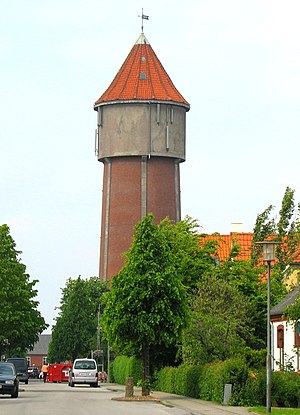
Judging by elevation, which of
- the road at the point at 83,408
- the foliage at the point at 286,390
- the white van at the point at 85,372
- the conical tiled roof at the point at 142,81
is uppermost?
the conical tiled roof at the point at 142,81

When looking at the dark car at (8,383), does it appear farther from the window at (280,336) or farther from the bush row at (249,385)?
the window at (280,336)

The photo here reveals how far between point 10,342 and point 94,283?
31.5 meters

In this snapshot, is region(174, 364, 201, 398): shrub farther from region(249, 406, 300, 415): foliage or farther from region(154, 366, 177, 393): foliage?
region(249, 406, 300, 415): foliage

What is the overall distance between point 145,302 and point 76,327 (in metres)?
66.6

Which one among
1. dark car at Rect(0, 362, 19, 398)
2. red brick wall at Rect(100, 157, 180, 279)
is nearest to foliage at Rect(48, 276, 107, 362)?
red brick wall at Rect(100, 157, 180, 279)

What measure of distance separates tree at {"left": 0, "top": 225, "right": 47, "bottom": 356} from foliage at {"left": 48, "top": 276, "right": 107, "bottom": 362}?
64.1ft

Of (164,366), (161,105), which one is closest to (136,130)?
(161,105)

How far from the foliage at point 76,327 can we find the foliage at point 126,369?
30.4m

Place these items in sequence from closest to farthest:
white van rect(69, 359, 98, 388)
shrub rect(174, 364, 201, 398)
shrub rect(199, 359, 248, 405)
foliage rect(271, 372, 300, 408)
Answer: foliage rect(271, 372, 300, 408) < shrub rect(199, 359, 248, 405) < shrub rect(174, 364, 201, 398) < white van rect(69, 359, 98, 388)

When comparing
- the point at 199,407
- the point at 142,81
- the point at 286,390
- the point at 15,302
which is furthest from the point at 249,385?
the point at 142,81

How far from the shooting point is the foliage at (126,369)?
225 feet

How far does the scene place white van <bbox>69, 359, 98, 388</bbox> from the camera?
232 ft

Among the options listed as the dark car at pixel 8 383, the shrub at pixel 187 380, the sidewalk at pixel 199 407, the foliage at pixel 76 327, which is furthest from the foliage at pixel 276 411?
the foliage at pixel 76 327

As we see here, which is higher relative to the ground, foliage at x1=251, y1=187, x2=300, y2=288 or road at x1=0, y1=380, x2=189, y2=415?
foliage at x1=251, y1=187, x2=300, y2=288
